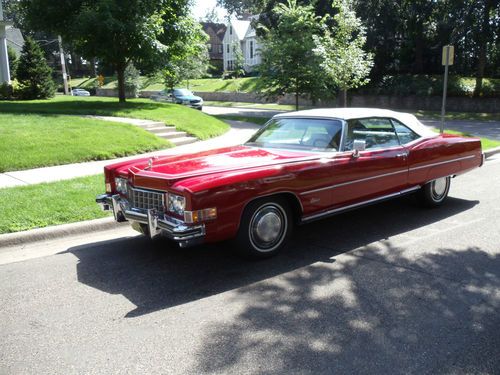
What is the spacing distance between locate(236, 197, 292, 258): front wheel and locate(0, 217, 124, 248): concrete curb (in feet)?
7.73

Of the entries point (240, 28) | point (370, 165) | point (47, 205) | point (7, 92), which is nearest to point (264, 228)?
point (370, 165)

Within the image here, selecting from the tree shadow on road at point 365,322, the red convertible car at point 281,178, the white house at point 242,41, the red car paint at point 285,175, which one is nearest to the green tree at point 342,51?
the red convertible car at point 281,178

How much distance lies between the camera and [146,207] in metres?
4.75

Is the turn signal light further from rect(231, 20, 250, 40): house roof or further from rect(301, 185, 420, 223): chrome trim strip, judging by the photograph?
rect(231, 20, 250, 40): house roof

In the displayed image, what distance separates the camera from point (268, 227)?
4.78 m

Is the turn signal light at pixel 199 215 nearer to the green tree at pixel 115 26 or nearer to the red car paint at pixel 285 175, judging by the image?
the red car paint at pixel 285 175

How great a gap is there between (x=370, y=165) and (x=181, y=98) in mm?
28244

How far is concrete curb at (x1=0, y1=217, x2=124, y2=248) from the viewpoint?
5637mm

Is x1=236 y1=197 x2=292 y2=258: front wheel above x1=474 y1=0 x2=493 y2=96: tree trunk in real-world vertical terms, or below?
below

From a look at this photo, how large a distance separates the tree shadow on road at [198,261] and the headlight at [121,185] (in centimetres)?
67

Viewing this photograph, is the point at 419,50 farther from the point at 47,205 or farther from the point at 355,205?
the point at 47,205

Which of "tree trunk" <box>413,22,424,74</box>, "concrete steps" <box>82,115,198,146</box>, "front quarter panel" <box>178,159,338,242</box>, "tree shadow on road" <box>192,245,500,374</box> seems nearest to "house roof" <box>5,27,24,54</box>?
"tree trunk" <box>413,22,424,74</box>

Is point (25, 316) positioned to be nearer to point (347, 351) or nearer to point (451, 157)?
point (347, 351)

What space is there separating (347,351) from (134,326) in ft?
5.18
